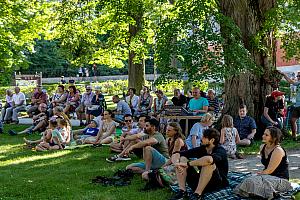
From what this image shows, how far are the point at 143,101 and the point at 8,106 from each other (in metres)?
5.55

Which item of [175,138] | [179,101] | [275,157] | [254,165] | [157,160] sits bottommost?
[254,165]

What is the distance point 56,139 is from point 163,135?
276cm

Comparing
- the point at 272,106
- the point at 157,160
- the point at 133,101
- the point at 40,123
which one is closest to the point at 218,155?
the point at 157,160

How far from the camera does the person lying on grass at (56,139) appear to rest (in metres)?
11.3

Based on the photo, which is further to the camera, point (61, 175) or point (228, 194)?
point (61, 175)

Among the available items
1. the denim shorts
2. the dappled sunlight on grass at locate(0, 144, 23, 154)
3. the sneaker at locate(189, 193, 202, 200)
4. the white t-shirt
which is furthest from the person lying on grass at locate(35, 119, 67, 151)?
the white t-shirt

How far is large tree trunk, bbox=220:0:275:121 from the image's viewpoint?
11734mm

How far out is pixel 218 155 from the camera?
6309 millimetres

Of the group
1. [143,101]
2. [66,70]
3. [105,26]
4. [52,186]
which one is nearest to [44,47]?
[66,70]

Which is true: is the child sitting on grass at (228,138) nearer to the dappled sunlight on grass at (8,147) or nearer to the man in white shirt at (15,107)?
the dappled sunlight on grass at (8,147)

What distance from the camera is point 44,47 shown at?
47.1 metres

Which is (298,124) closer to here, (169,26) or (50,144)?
(169,26)

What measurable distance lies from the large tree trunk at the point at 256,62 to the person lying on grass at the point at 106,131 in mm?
2983

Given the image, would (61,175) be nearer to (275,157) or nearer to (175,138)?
(175,138)
